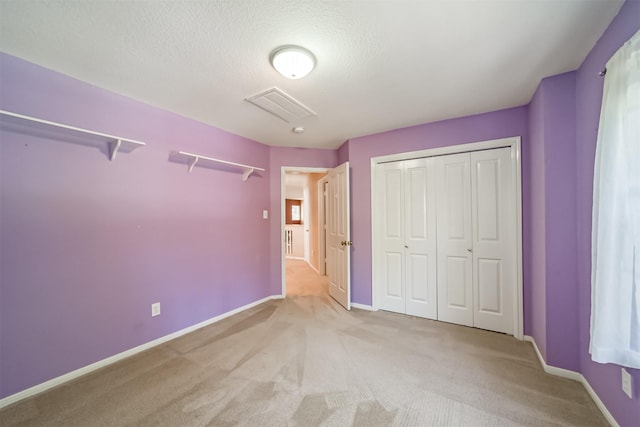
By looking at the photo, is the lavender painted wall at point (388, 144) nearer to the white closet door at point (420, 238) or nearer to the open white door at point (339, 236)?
Answer: the open white door at point (339, 236)

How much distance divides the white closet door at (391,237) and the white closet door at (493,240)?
31.3 inches

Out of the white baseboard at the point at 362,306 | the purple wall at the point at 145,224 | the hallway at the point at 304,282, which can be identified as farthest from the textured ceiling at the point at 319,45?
the hallway at the point at 304,282

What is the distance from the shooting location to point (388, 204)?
3209mm

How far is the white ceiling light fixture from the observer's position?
61.7 inches

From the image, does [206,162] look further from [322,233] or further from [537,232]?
[537,232]

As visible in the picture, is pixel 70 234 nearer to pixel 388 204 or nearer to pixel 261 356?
pixel 261 356

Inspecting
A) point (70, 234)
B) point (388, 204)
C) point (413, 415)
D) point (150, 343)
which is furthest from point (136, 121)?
point (413, 415)

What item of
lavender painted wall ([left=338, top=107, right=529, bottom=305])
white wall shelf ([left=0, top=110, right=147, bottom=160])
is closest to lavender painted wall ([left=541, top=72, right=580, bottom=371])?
lavender painted wall ([left=338, top=107, right=529, bottom=305])

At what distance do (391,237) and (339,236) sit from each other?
0.73 meters

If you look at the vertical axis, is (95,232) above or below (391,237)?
above

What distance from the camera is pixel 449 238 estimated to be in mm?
2836

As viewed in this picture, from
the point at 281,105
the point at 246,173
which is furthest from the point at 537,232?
the point at 246,173

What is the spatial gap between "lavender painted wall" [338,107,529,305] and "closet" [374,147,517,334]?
0.48 ft

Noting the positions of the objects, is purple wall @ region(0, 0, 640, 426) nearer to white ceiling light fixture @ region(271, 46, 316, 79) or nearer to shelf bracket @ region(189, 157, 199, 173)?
shelf bracket @ region(189, 157, 199, 173)
